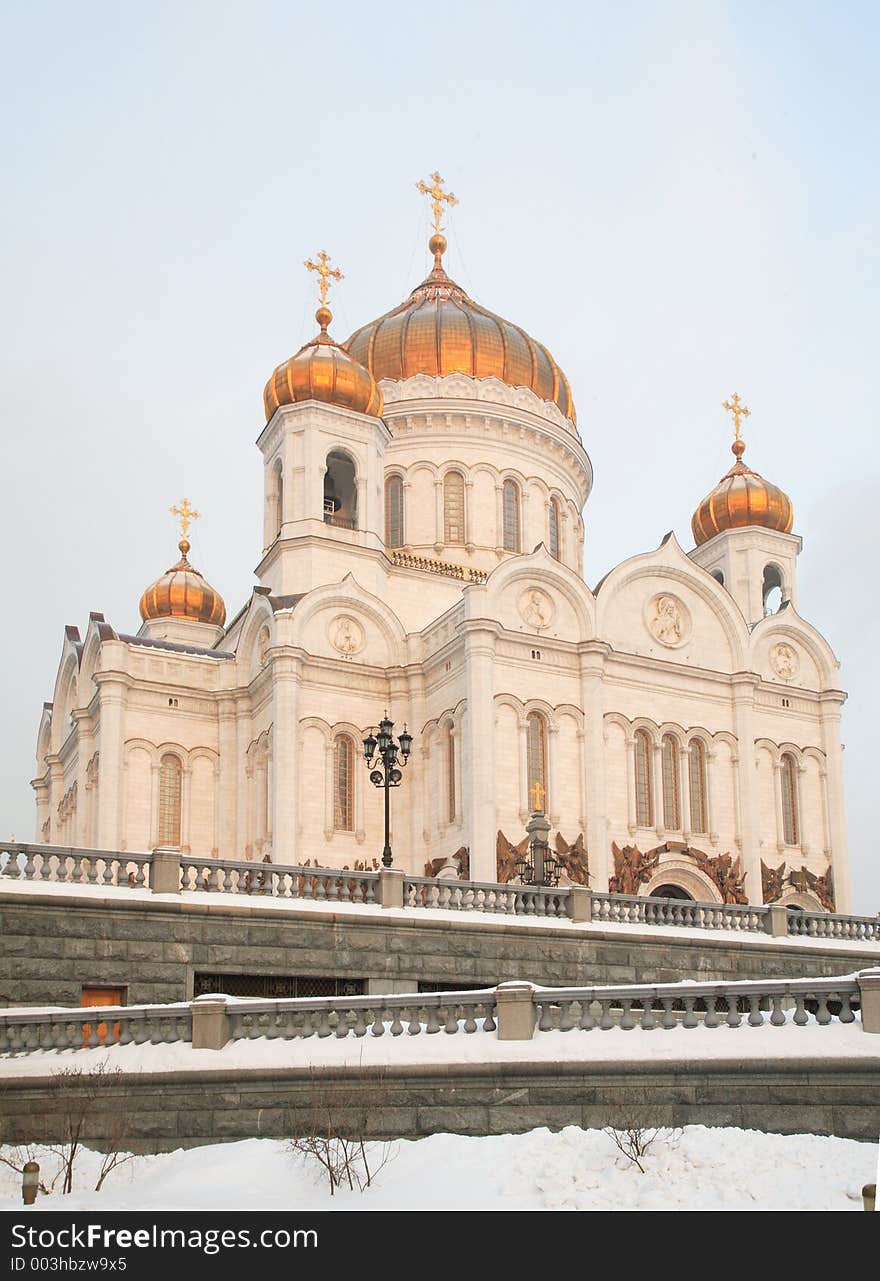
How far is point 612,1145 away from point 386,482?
3308 cm

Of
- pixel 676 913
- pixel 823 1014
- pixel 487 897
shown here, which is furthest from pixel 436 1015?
pixel 676 913

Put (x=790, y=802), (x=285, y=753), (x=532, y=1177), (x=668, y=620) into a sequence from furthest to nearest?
Result: (x=790, y=802) < (x=668, y=620) < (x=285, y=753) < (x=532, y=1177)

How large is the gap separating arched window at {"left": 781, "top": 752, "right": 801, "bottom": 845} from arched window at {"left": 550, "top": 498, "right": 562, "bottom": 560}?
1062cm

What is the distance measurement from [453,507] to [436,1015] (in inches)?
1168

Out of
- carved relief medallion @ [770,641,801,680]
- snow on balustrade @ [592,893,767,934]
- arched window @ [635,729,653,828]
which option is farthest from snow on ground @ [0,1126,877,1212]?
carved relief medallion @ [770,641,801,680]

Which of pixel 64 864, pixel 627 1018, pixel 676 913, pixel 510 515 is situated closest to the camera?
pixel 627 1018

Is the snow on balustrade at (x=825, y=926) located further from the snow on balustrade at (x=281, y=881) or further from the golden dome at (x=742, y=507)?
the golden dome at (x=742, y=507)

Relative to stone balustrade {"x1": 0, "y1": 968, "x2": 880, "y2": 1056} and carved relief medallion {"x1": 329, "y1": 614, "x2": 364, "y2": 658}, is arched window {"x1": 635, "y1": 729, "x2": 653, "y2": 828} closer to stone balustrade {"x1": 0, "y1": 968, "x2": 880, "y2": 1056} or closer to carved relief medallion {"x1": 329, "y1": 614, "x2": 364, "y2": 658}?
carved relief medallion {"x1": 329, "y1": 614, "x2": 364, "y2": 658}

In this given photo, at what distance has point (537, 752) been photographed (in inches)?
1505

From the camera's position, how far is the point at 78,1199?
1659 cm

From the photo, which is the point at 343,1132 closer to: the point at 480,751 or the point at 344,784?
the point at 480,751
